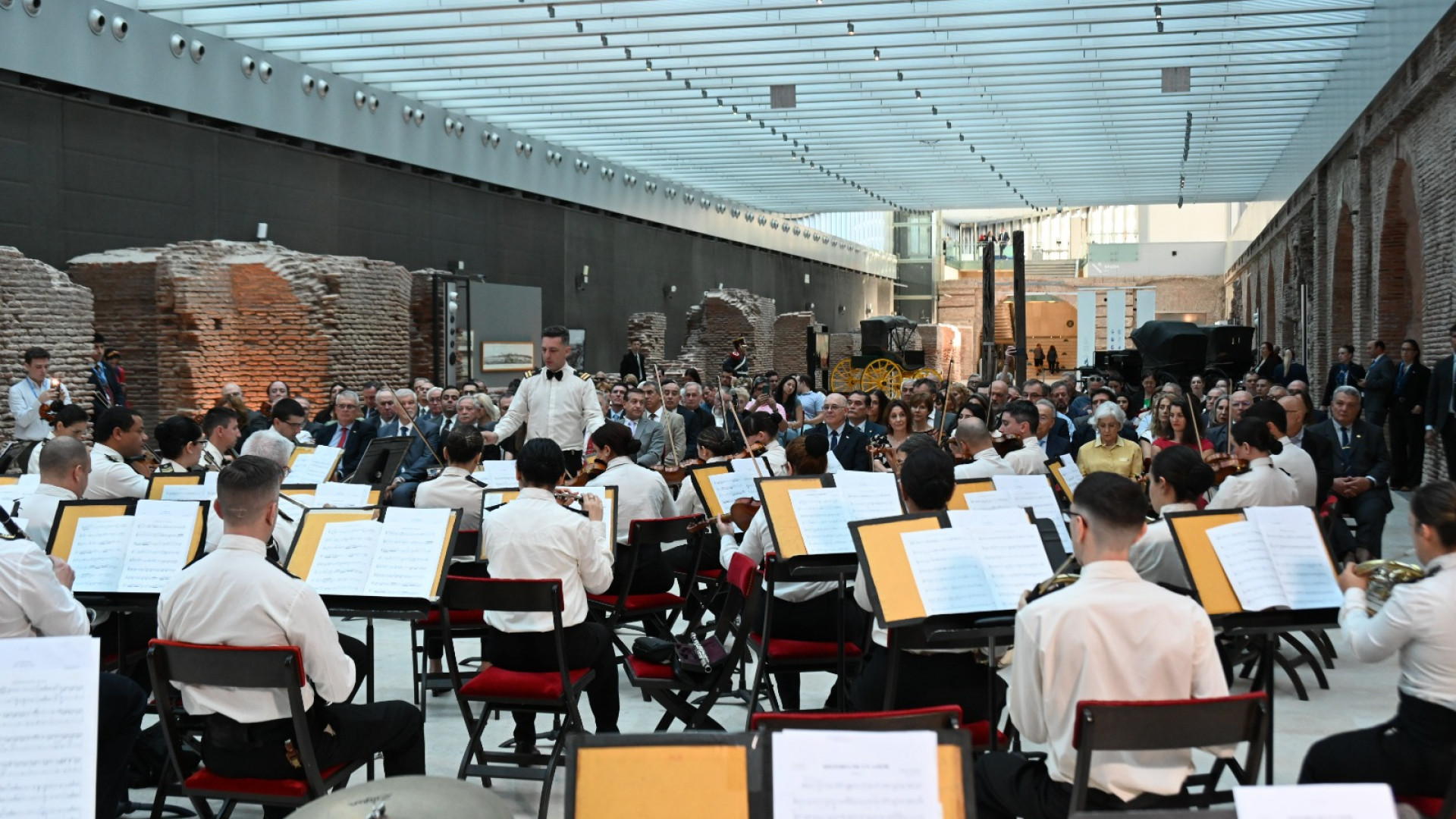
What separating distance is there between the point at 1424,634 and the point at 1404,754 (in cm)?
30

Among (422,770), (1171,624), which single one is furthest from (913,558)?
(422,770)

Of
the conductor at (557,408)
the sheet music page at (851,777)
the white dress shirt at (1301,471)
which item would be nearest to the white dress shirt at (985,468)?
the white dress shirt at (1301,471)

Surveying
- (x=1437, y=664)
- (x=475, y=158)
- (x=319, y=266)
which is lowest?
(x=1437, y=664)

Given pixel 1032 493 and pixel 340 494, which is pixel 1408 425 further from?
pixel 340 494

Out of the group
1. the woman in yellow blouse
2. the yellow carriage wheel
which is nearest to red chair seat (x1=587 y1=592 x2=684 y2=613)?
the woman in yellow blouse

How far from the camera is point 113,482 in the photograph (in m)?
5.93

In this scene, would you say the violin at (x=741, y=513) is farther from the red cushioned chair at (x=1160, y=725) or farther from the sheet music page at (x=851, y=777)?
the sheet music page at (x=851, y=777)

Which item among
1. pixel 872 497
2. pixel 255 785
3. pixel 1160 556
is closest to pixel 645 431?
pixel 872 497

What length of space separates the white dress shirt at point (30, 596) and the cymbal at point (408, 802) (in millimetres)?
1972

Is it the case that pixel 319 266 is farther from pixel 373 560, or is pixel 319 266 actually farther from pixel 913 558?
pixel 913 558

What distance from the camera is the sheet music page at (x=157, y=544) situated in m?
4.44

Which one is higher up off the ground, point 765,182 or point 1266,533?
point 765,182

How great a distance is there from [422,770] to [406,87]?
610 inches

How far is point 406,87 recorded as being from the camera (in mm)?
17953
